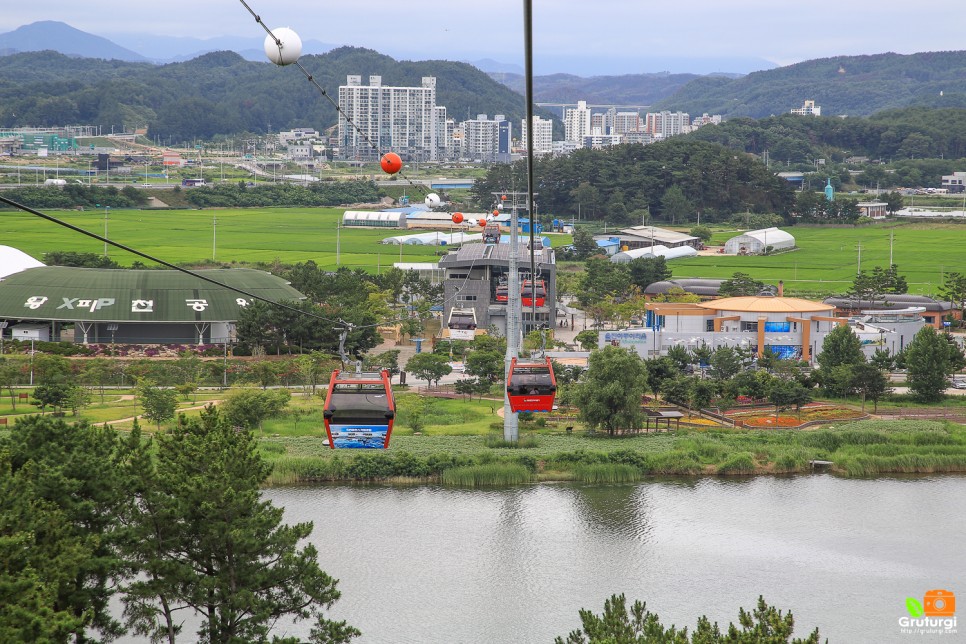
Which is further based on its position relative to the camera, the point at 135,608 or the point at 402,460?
the point at 402,460

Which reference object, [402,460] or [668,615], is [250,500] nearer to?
[668,615]

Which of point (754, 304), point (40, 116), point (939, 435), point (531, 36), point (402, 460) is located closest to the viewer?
point (531, 36)

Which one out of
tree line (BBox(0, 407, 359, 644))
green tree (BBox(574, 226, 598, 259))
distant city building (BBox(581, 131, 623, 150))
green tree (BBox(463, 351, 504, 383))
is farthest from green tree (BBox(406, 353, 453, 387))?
distant city building (BBox(581, 131, 623, 150))

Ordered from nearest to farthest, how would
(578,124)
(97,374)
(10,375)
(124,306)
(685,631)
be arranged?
(685,631) → (10,375) → (97,374) → (124,306) → (578,124)

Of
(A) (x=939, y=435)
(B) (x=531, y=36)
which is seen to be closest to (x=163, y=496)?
(B) (x=531, y=36)

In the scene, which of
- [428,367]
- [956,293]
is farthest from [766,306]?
[428,367]

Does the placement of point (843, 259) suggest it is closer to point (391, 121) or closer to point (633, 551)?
point (633, 551)
